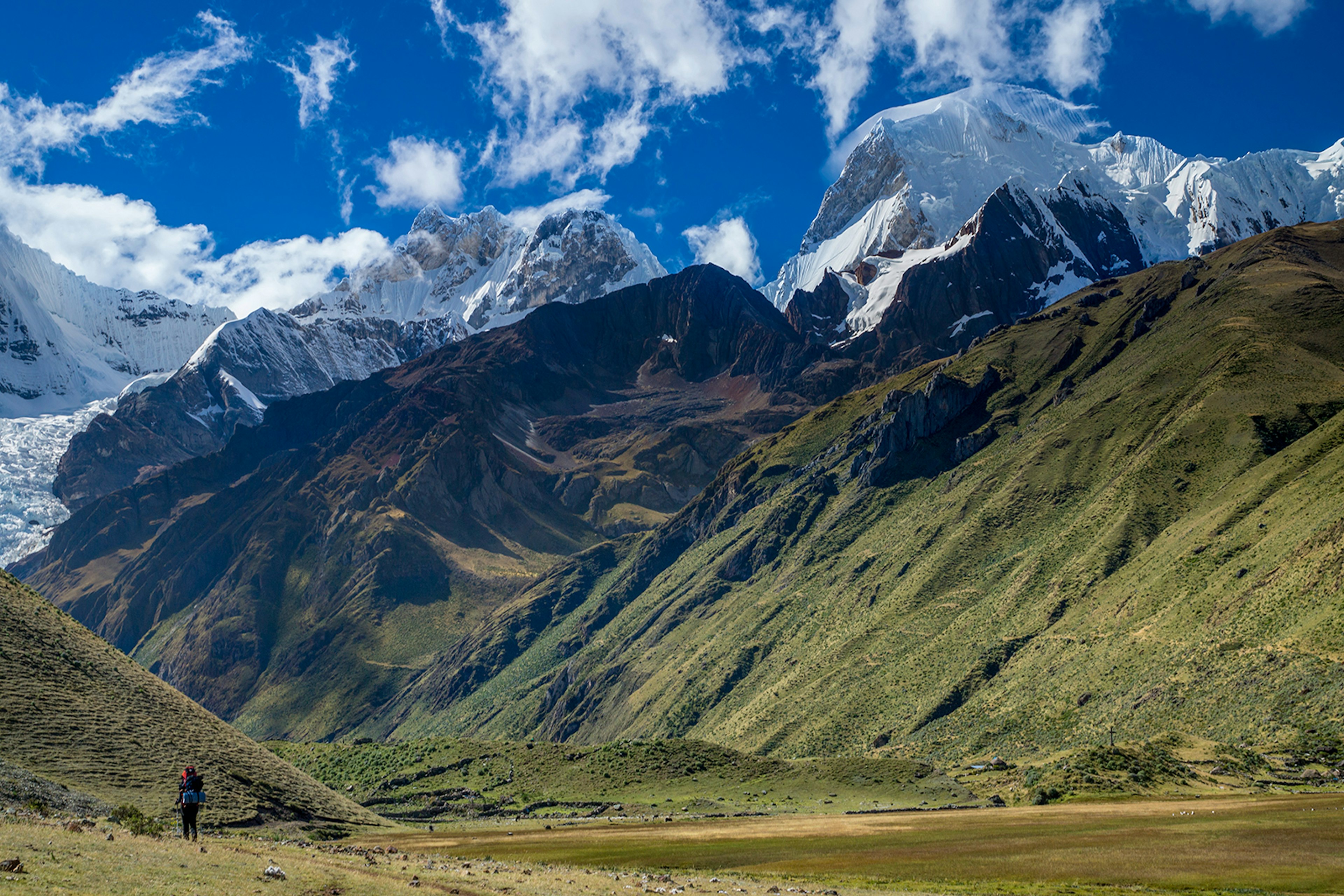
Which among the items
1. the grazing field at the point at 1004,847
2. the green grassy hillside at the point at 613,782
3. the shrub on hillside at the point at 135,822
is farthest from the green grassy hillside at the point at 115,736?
the green grassy hillside at the point at 613,782

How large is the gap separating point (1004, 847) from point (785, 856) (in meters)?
15.0

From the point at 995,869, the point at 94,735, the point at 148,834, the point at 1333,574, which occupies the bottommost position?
the point at 995,869

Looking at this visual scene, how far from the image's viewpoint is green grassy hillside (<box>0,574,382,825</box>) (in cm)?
7612

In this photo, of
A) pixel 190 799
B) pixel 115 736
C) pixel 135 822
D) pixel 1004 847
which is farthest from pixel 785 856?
pixel 115 736

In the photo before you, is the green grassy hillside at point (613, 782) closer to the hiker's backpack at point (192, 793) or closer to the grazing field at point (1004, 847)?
the grazing field at point (1004, 847)

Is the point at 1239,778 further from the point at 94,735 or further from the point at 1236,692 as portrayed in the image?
the point at 94,735

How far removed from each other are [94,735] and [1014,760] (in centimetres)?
11218

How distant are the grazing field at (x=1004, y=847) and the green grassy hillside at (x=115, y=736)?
499 inches

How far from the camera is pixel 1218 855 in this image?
211 ft

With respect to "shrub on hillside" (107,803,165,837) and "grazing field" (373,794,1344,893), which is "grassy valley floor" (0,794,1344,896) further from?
"shrub on hillside" (107,803,165,837)

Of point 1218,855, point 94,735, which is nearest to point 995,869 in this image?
point 1218,855

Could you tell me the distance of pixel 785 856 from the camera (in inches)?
3031

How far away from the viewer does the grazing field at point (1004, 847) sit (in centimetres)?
6125

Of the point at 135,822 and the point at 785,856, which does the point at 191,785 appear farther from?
the point at 785,856
